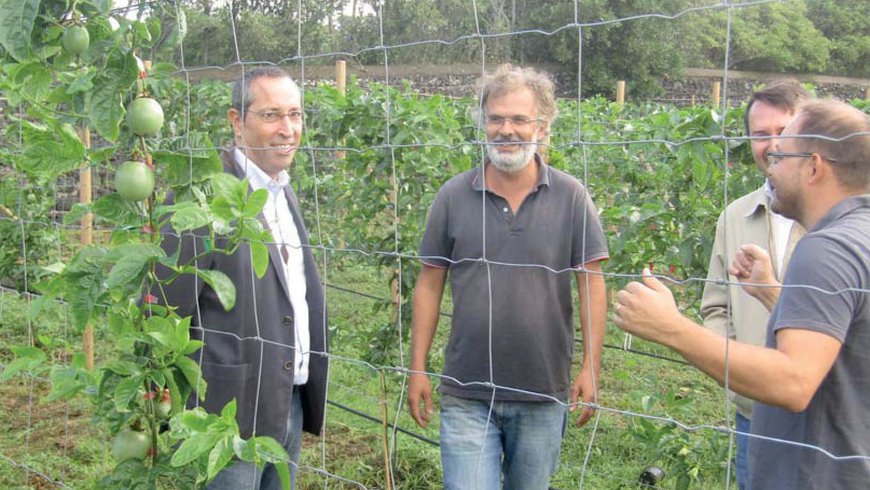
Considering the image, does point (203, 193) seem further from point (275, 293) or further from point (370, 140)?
point (370, 140)

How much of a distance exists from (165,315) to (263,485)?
2.36ft

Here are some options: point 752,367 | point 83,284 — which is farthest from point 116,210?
point 752,367

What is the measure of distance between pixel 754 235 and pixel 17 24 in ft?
6.01

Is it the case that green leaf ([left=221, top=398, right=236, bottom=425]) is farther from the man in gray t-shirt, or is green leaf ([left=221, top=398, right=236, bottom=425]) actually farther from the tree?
the tree

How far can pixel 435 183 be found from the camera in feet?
11.8

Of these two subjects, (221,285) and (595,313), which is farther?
(595,313)

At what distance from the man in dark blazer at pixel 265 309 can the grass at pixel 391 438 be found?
0.49 m

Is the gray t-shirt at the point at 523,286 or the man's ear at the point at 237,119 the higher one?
the man's ear at the point at 237,119

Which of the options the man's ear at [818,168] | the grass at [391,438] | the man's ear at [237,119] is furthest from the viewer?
the grass at [391,438]

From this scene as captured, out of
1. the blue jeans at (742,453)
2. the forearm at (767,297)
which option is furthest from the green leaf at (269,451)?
the blue jeans at (742,453)

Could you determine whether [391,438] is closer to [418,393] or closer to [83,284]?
[418,393]

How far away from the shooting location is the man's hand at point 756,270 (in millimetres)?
1750

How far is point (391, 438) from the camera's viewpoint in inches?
158

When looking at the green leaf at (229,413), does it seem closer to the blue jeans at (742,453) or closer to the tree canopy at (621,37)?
the blue jeans at (742,453)
